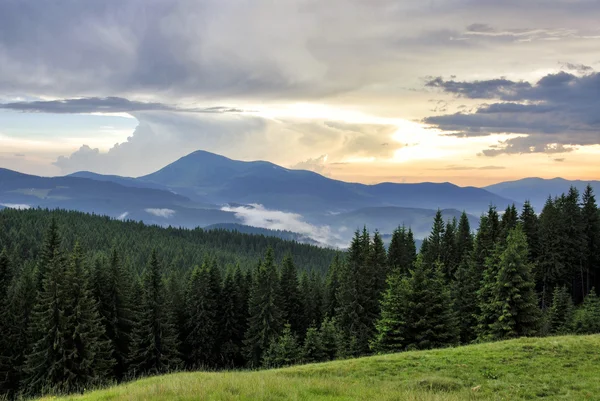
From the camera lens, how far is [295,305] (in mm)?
71500

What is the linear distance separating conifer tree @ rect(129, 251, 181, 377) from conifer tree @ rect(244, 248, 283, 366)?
1126 centimetres

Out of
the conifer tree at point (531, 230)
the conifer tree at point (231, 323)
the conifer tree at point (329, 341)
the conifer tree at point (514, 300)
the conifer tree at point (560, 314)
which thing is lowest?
the conifer tree at point (231, 323)

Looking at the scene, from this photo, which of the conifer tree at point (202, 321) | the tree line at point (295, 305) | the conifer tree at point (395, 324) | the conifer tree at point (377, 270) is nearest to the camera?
the conifer tree at point (395, 324)

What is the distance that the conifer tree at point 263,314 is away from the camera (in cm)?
6016

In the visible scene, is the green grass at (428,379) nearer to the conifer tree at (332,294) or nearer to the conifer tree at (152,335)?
the conifer tree at (152,335)

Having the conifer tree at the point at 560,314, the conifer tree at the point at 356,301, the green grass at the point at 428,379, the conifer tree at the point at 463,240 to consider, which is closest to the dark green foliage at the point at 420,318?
the conifer tree at the point at 356,301

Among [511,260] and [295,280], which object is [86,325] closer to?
[295,280]

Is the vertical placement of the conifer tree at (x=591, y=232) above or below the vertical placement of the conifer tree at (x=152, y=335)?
above

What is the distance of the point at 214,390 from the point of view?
13.2 meters

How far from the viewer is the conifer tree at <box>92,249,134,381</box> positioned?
54.2 m

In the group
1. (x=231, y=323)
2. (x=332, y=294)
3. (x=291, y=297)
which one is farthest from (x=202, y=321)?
(x=332, y=294)

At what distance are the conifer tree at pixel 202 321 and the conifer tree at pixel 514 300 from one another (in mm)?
39581

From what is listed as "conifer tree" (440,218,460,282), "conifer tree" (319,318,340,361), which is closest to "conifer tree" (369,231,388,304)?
"conifer tree" (319,318,340,361)

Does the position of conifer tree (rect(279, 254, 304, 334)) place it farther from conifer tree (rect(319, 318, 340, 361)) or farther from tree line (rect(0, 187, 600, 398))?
conifer tree (rect(319, 318, 340, 361))
